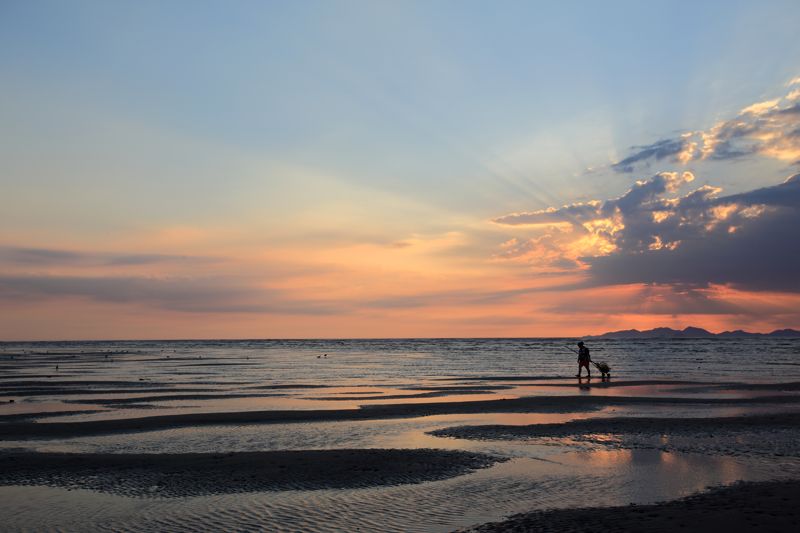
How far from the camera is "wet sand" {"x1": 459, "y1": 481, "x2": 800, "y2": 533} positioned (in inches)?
376

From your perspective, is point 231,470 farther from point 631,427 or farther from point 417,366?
point 417,366

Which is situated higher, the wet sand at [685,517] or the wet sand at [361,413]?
the wet sand at [685,517]

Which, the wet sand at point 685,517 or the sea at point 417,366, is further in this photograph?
the sea at point 417,366

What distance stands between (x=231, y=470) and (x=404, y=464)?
13.0 ft

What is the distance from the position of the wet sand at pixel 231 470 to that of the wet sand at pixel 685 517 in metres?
3.72

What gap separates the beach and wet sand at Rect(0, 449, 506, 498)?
0.17 feet

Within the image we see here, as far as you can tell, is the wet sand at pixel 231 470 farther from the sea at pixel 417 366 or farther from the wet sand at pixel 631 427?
the sea at pixel 417 366

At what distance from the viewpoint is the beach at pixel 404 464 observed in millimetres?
10523

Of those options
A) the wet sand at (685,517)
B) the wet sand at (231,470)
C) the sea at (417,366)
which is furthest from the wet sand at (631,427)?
the sea at (417,366)

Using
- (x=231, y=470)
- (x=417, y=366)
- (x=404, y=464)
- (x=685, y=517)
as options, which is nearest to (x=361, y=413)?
(x=404, y=464)

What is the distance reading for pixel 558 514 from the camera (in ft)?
34.2

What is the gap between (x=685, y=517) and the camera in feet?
33.1

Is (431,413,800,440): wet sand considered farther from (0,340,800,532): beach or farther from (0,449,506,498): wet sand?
(0,449,506,498): wet sand

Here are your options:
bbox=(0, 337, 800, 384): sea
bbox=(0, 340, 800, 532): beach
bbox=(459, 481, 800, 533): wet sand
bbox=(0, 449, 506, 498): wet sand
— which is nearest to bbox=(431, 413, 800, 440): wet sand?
bbox=(0, 340, 800, 532): beach
